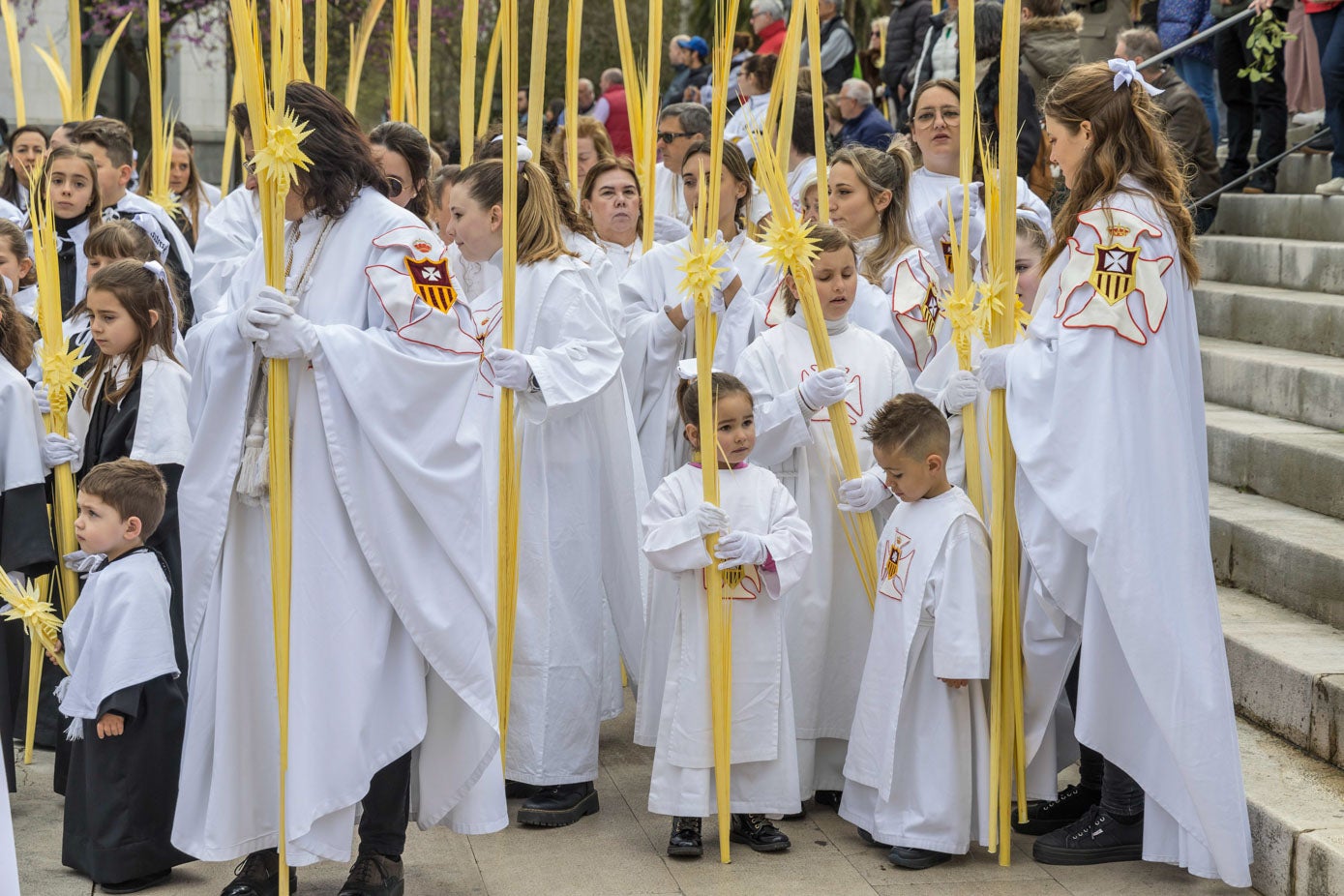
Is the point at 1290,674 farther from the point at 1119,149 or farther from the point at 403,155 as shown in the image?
the point at 403,155

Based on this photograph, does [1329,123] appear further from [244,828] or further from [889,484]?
[244,828]

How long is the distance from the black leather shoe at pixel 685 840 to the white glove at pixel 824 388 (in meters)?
1.23

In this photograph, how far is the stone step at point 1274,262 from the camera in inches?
289

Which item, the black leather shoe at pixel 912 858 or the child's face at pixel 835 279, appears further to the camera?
the child's face at pixel 835 279

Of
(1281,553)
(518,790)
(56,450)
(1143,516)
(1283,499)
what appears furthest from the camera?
(1283,499)

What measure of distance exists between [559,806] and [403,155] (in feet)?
7.70

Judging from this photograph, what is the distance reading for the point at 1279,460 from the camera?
599 cm

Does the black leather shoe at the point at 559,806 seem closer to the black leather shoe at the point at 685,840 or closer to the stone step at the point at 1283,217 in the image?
the black leather shoe at the point at 685,840

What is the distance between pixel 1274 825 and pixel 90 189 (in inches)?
191

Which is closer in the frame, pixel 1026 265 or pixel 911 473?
pixel 911 473

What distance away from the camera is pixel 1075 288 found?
165 inches

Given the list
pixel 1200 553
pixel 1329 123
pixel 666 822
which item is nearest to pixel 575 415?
→ pixel 666 822

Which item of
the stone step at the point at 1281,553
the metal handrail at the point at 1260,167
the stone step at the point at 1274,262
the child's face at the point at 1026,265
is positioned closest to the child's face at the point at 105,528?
the child's face at the point at 1026,265

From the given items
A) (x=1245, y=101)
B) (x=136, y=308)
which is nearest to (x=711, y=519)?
(x=136, y=308)
